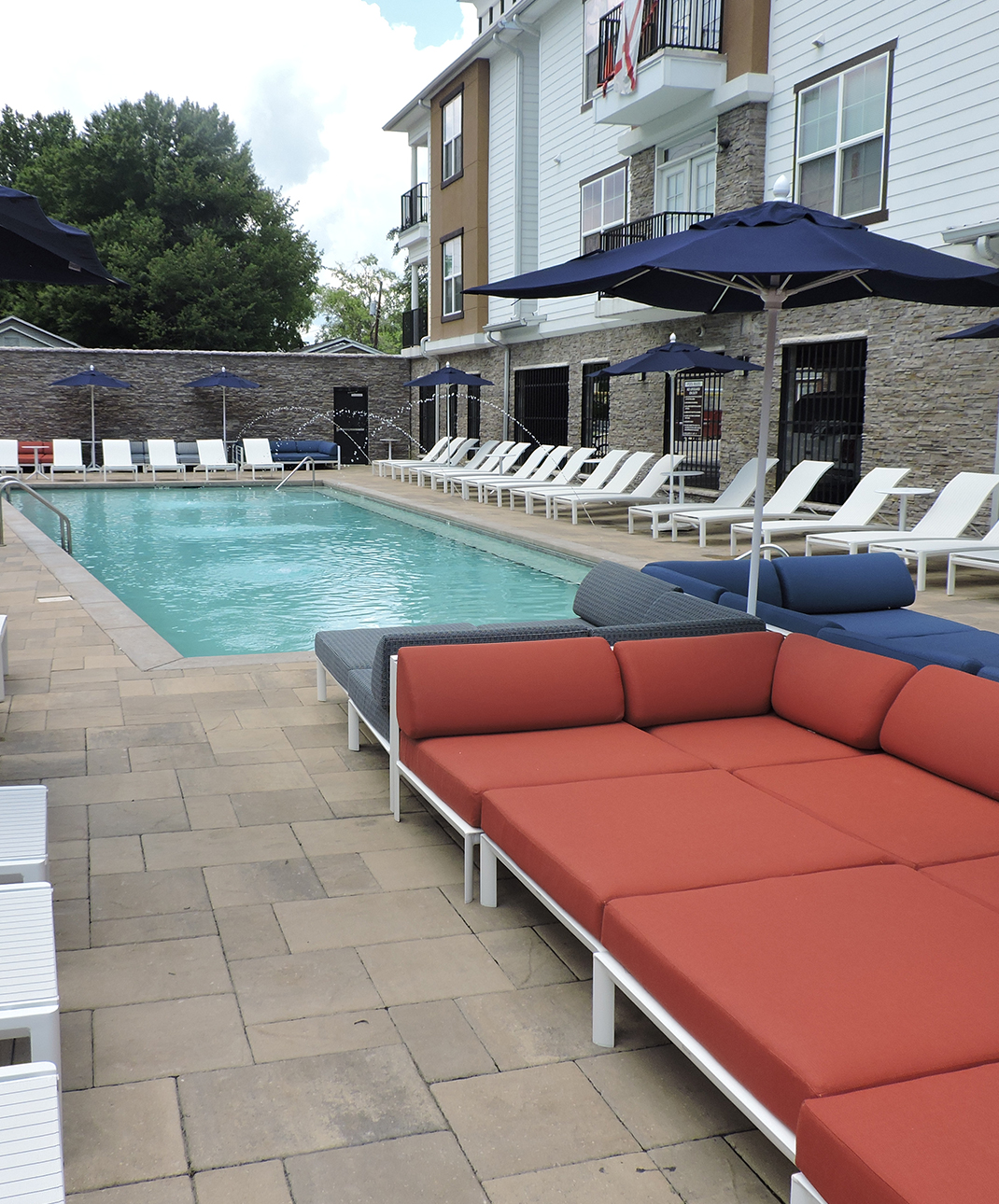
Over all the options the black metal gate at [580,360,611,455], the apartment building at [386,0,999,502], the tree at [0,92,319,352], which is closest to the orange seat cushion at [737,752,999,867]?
the apartment building at [386,0,999,502]

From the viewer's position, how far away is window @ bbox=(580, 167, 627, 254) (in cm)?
1677

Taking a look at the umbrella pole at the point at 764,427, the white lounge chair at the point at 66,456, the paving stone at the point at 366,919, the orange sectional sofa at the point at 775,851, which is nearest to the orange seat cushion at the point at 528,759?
the orange sectional sofa at the point at 775,851

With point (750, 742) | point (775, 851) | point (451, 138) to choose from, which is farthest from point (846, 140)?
point (451, 138)

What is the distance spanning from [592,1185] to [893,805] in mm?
1448

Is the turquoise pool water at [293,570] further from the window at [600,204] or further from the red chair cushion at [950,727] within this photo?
the window at [600,204]

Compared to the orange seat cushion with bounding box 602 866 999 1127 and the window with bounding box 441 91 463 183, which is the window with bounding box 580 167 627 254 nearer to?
the window with bounding box 441 91 463 183

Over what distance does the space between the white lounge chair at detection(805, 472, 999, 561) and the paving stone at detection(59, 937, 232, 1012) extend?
691 centimetres

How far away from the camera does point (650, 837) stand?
2.73 metres

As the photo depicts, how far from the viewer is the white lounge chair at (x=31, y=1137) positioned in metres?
1.42

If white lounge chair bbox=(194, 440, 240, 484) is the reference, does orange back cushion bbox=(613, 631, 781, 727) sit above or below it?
below

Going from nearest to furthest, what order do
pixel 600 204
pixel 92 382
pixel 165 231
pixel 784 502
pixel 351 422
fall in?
pixel 784 502, pixel 600 204, pixel 92 382, pixel 351 422, pixel 165 231

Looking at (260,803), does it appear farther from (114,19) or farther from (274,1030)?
(114,19)

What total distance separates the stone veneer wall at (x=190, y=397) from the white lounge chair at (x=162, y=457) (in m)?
3.35

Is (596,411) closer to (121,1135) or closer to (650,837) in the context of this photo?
(650,837)
